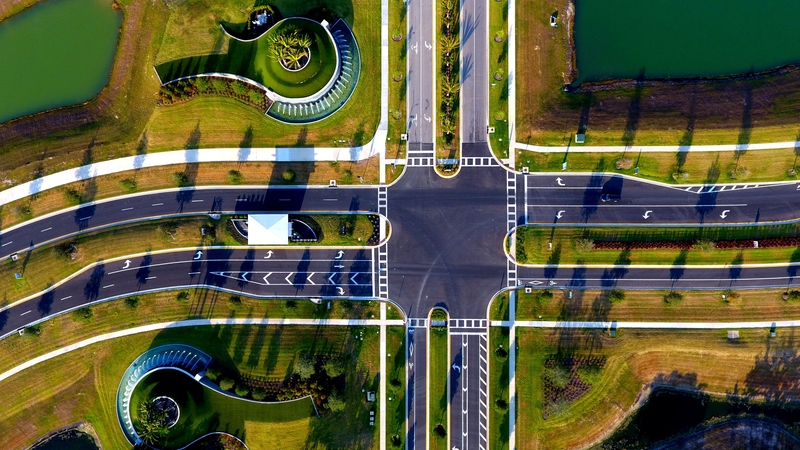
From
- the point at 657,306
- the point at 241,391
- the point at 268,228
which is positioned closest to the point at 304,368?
the point at 241,391

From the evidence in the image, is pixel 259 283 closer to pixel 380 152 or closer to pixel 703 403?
pixel 380 152

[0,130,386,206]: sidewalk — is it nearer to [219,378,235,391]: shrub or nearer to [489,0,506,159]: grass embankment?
[489,0,506,159]: grass embankment

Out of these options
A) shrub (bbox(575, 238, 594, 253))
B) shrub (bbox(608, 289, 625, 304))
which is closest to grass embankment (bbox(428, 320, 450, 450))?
shrub (bbox(575, 238, 594, 253))

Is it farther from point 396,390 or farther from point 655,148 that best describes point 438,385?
point 655,148

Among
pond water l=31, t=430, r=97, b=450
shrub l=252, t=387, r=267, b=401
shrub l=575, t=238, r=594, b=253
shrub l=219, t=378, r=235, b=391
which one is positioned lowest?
pond water l=31, t=430, r=97, b=450

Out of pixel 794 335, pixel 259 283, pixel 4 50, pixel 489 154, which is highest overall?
pixel 4 50

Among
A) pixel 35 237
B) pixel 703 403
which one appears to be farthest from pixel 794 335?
pixel 35 237

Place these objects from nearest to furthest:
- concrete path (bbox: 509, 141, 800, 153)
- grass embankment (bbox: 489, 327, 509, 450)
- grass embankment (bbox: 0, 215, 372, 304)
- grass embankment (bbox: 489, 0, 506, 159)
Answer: concrete path (bbox: 509, 141, 800, 153), grass embankment (bbox: 489, 327, 509, 450), grass embankment (bbox: 489, 0, 506, 159), grass embankment (bbox: 0, 215, 372, 304)
